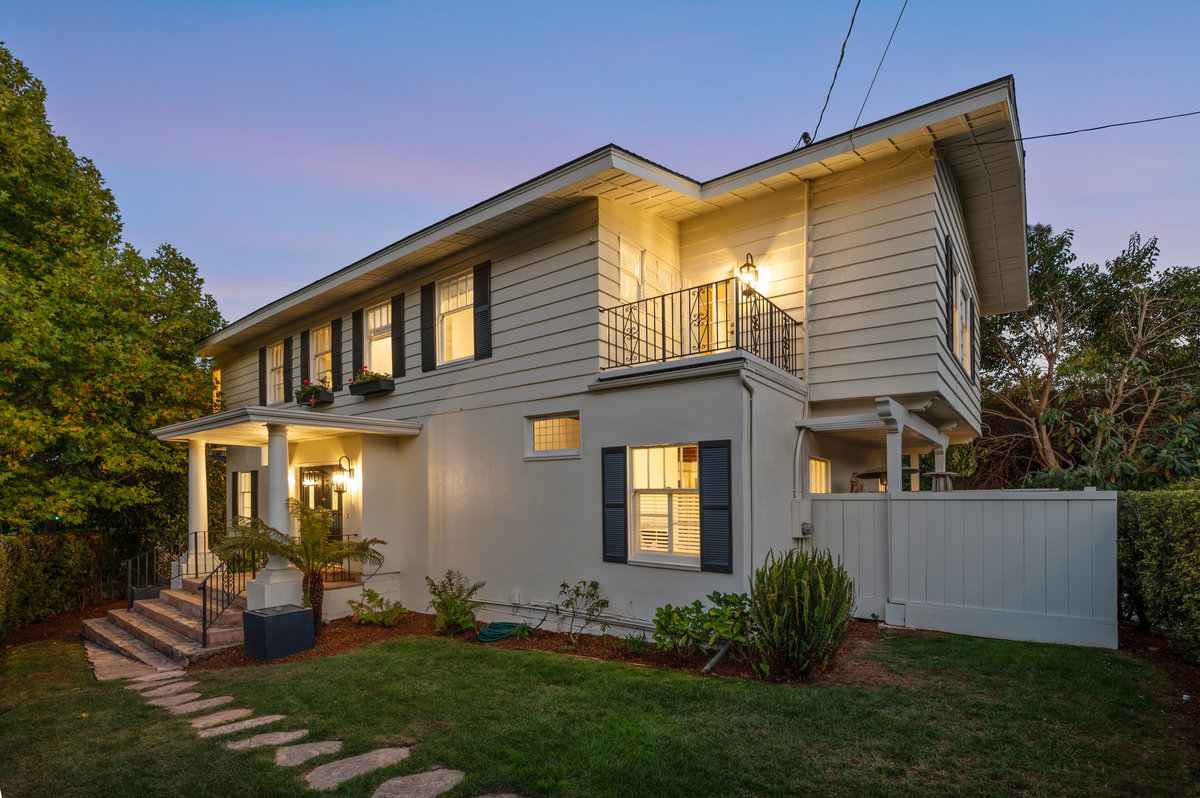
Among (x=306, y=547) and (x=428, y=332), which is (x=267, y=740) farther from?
(x=428, y=332)

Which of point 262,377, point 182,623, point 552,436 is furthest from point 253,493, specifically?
point 552,436

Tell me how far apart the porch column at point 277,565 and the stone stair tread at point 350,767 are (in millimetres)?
4859

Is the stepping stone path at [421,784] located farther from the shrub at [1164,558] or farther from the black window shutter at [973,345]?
the black window shutter at [973,345]

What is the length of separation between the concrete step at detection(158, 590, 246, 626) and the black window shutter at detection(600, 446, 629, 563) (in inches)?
198

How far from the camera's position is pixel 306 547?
27.0ft

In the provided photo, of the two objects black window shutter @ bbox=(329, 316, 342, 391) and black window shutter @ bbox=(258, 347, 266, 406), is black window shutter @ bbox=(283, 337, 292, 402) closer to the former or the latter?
black window shutter @ bbox=(258, 347, 266, 406)

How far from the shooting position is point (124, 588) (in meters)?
13.0

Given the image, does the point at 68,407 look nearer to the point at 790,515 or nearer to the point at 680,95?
the point at 790,515

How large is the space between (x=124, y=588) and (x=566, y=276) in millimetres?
11646

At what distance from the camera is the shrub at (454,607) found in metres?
8.34

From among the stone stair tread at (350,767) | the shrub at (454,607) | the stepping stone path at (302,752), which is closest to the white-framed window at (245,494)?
the shrub at (454,607)

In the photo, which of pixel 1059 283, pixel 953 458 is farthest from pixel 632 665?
pixel 1059 283

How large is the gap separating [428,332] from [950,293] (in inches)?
304

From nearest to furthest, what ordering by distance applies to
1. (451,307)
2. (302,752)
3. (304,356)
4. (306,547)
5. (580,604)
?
(302,752) → (580,604) → (306,547) → (451,307) → (304,356)
